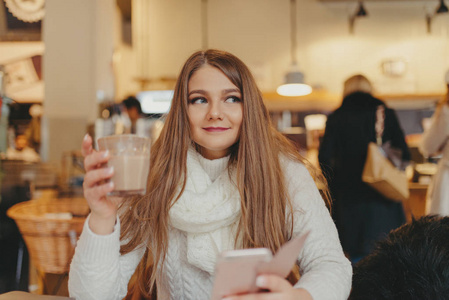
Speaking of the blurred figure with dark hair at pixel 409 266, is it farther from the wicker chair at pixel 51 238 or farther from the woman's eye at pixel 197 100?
the wicker chair at pixel 51 238

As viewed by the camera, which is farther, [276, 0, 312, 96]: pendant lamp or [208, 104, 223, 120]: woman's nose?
[276, 0, 312, 96]: pendant lamp

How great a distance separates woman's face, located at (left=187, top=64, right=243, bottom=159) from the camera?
1193 millimetres

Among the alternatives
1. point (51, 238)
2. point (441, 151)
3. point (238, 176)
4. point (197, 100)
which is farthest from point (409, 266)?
point (441, 151)

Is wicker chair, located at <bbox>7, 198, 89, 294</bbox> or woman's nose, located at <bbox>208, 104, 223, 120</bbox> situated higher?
woman's nose, located at <bbox>208, 104, 223, 120</bbox>

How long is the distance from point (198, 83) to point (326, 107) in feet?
17.2

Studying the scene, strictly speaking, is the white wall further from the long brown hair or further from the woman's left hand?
the woman's left hand

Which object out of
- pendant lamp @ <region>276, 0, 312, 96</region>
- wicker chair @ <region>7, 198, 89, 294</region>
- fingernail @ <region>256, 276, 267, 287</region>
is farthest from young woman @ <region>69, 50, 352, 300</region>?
pendant lamp @ <region>276, 0, 312, 96</region>

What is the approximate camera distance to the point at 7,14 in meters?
3.87

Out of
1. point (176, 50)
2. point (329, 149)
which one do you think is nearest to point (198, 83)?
point (329, 149)

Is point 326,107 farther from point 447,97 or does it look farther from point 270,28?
point 447,97

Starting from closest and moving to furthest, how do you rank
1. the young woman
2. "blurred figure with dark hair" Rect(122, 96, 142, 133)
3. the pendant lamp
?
the young woman → "blurred figure with dark hair" Rect(122, 96, 142, 133) → the pendant lamp

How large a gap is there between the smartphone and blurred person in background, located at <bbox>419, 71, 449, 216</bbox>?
2.36m

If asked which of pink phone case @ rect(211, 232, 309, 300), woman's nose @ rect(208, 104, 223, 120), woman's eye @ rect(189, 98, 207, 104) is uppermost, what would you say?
woman's eye @ rect(189, 98, 207, 104)

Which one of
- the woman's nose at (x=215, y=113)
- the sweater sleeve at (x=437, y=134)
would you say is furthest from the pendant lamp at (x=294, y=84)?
the woman's nose at (x=215, y=113)
